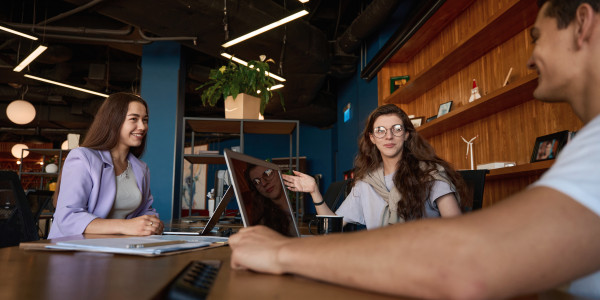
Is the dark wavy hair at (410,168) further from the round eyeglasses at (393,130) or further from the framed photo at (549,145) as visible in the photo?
the framed photo at (549,145)

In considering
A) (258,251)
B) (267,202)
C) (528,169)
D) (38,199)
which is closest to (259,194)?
(267,202)

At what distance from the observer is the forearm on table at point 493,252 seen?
456 mm

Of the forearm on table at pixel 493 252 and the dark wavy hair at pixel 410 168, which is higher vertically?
the dark wavy hair at pixel 410 168

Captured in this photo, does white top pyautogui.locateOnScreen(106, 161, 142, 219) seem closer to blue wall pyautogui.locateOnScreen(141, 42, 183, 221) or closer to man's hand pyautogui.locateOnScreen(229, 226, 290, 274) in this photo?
man's hand pyautogui.locateOnScreen(229, 226, 290, 274)

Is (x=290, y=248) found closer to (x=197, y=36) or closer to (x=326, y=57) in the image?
(x=197, y=36)

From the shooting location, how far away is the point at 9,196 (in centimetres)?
175

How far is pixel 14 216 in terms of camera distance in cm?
178

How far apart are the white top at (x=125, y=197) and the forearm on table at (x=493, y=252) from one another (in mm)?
1787

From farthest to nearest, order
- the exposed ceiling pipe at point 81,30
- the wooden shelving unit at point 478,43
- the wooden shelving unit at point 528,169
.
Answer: the exposed ceiling pipe at point 81,30
the wooden shelving unit at point 478,43
the wooden shelving unit at point 528,169

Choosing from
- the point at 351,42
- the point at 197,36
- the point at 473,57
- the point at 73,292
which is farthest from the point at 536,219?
the point at 351,42

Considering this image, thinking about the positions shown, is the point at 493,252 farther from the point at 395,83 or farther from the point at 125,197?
the point at 395,83

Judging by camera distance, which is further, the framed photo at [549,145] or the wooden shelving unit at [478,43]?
the wooden shelving unit at [478,43]

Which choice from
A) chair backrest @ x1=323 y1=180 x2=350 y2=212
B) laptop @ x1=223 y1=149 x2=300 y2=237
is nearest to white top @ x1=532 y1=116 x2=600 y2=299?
laptop @ x1=223 y1=149 x2=300 y2=237

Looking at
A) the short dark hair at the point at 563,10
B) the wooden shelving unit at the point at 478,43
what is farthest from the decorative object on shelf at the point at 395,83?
the short dark hair at the point at 563,10
